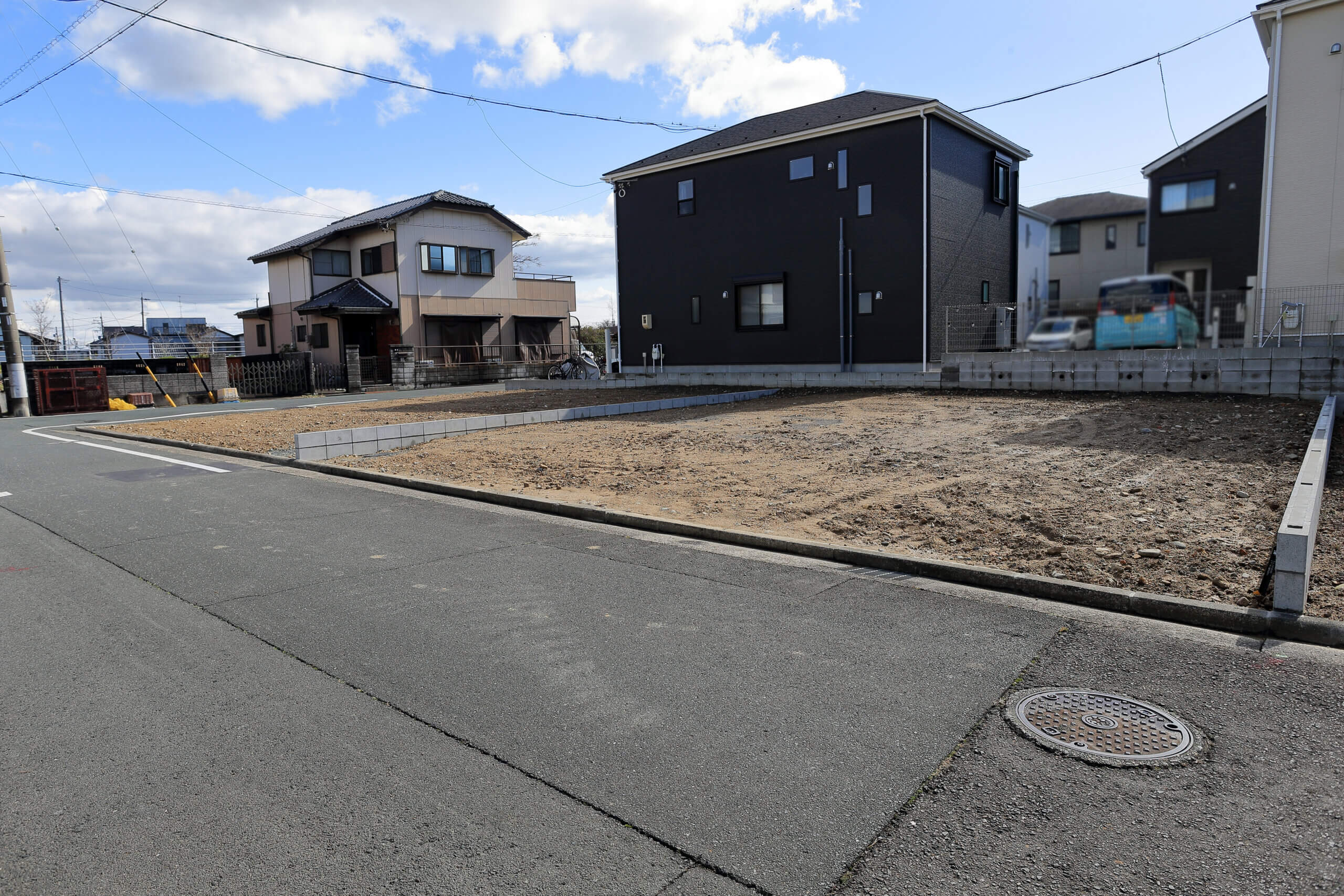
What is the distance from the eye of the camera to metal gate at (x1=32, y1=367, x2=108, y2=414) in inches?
864

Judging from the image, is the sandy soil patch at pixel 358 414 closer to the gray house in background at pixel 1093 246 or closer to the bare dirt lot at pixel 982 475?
the bare dirt lot at pixel 982 475

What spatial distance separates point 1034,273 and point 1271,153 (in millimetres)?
5861

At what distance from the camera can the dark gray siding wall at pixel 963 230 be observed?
18766 millimetres

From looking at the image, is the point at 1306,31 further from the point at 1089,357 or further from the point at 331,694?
the point at 331,694

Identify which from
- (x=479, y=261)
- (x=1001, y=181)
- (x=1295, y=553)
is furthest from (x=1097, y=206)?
(x=479, y=261)

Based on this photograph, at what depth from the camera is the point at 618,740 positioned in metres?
2.99

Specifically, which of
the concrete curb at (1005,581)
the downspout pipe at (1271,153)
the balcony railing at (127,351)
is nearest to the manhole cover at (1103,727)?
the concrete curb at (1005,581)

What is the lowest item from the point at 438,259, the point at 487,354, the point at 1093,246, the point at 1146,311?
the point at 1146,311

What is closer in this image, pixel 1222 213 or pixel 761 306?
pixel 1222 213

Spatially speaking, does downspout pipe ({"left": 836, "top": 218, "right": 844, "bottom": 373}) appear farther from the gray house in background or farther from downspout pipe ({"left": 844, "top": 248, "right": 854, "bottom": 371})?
the gray house in background

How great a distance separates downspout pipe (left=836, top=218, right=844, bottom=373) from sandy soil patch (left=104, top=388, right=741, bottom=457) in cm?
295

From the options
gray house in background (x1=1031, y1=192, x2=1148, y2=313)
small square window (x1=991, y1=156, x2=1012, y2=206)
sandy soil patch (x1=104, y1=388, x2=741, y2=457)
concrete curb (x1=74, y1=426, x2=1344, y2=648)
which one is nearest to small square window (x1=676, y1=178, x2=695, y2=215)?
sandy soil patch (x1=104, y1=388, x2=741, y2=457)

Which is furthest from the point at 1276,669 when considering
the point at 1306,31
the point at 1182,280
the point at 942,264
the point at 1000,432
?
the point at 942,264

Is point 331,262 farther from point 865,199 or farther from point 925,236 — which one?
point 925,236
